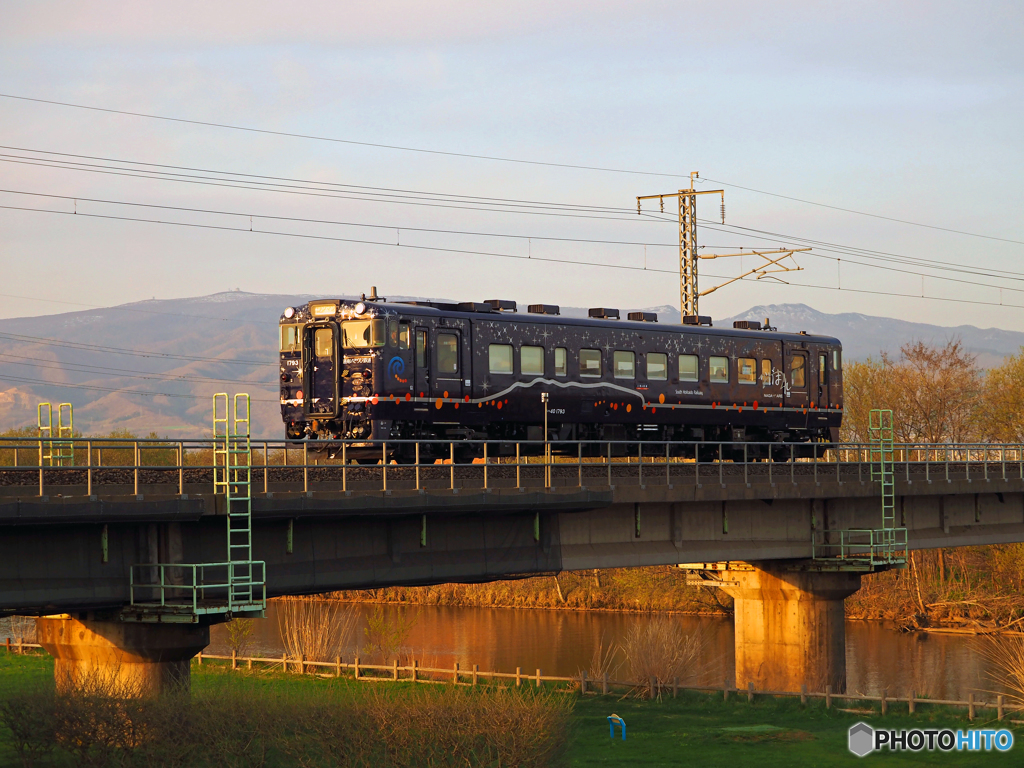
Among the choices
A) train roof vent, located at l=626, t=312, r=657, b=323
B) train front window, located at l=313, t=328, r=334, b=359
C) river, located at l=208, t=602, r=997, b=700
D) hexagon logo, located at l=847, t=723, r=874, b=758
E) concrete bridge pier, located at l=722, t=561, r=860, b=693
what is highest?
train roof vent, located at l=626, t=312, r=657, b=323

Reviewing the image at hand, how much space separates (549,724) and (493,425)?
1076 centimetres

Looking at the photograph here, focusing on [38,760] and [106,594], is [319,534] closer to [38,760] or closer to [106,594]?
[106,594]

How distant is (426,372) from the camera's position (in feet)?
98.4

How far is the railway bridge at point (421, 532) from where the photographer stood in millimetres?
19391

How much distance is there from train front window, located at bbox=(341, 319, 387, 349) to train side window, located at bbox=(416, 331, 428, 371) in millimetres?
1034

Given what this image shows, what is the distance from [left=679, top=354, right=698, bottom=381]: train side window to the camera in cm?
3622

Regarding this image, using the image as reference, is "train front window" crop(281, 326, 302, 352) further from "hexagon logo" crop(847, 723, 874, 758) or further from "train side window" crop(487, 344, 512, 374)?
"hexagon logo" crop(847, 723, 874, 758)

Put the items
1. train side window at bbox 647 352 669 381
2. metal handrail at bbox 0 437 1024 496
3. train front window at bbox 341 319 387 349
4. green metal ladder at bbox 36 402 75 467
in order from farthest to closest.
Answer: train side window at bbox 647 352 669 381
train front window at bbox 341 319 387 349
metal handrail at bbox 0 437 1024 496
green metal ladder at bbox 36 402 75 467

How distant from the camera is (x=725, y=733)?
98.2 feet

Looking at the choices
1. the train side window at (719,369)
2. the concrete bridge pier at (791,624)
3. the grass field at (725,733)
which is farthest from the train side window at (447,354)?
the concrete bridge pier at (791,624)

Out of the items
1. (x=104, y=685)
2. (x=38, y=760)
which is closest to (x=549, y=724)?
(x=104, y=685)

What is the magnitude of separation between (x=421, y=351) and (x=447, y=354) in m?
0.85

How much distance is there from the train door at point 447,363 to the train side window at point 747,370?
36.3ft

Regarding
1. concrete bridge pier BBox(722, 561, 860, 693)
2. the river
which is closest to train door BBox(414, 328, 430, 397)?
concrete bridge pier BBox(722, 561, 860, 693)
